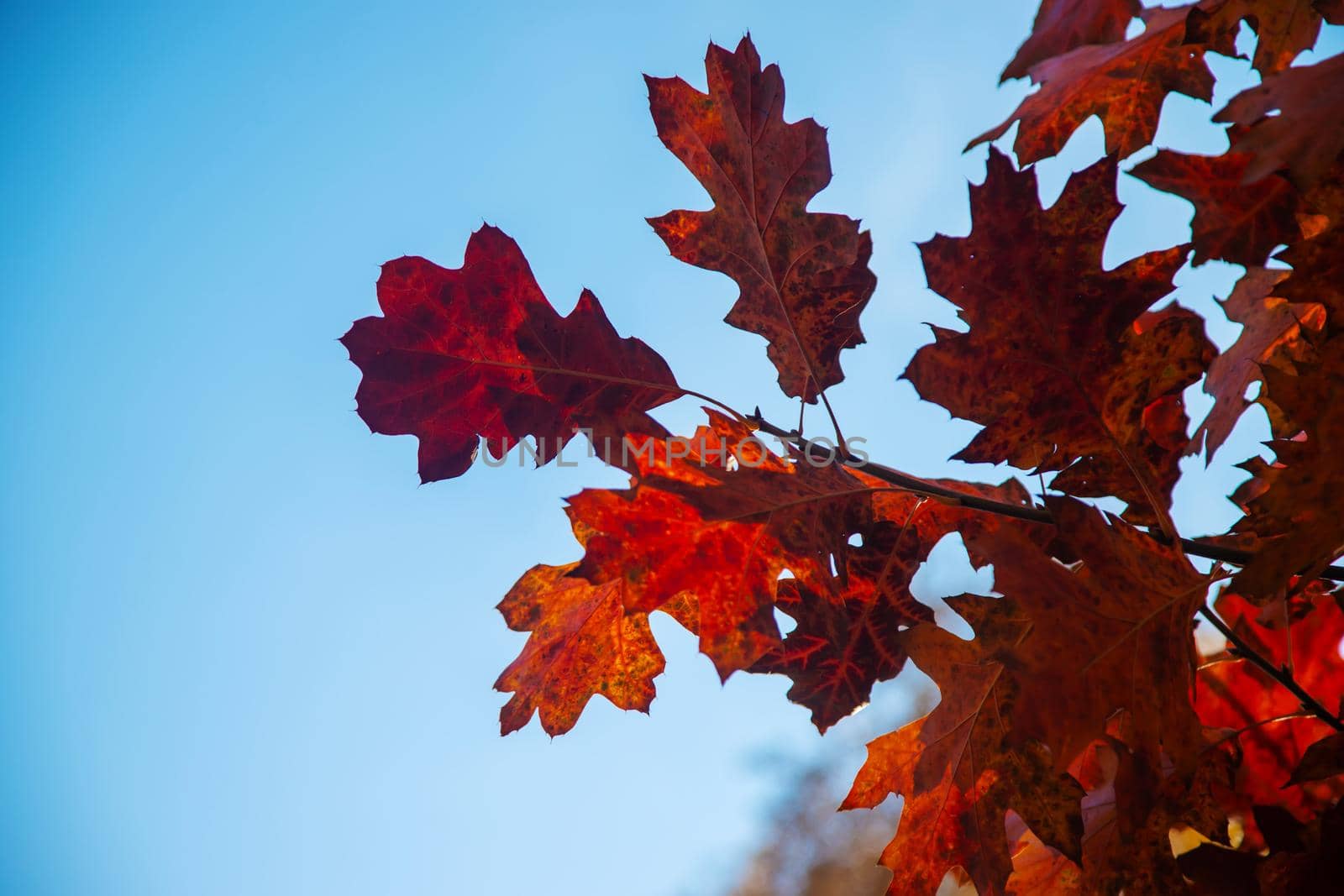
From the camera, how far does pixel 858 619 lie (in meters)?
0.74

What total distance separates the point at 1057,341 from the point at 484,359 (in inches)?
18.6

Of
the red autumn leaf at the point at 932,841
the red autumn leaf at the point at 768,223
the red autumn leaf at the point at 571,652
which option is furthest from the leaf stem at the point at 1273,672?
the red autumn leaf at the point at 571,652

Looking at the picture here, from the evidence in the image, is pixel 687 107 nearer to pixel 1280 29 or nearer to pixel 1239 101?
pixel 1239 101

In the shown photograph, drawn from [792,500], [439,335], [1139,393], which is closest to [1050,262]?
[1139,393]

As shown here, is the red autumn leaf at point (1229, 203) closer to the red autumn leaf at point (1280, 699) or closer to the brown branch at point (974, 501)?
the brown branch at point (974, 501)

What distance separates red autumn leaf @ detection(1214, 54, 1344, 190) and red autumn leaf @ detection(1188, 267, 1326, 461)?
0.78 ft

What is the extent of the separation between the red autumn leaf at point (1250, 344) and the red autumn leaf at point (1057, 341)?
0.14 metres

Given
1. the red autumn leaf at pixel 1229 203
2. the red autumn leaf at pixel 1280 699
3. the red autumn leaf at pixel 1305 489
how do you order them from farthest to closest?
the red autumn leaf at pixel 1280 699
the red autumn leaf at pixel 1229 203
the red autumn leaf at pixel 1305 489

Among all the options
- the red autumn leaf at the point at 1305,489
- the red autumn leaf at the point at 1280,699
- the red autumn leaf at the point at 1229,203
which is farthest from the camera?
the red autumn leaf at the point at 1280,699

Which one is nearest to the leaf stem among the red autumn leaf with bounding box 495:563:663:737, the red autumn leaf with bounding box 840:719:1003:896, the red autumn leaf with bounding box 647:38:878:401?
the red autumn leaf with bounding box 840:719:1003:896

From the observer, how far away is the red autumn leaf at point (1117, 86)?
→ 2.43ft

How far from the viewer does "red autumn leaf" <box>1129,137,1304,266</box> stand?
638mm

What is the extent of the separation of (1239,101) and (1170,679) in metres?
0.40

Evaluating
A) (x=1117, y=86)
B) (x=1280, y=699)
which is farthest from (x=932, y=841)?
(x=1117, y=86)
